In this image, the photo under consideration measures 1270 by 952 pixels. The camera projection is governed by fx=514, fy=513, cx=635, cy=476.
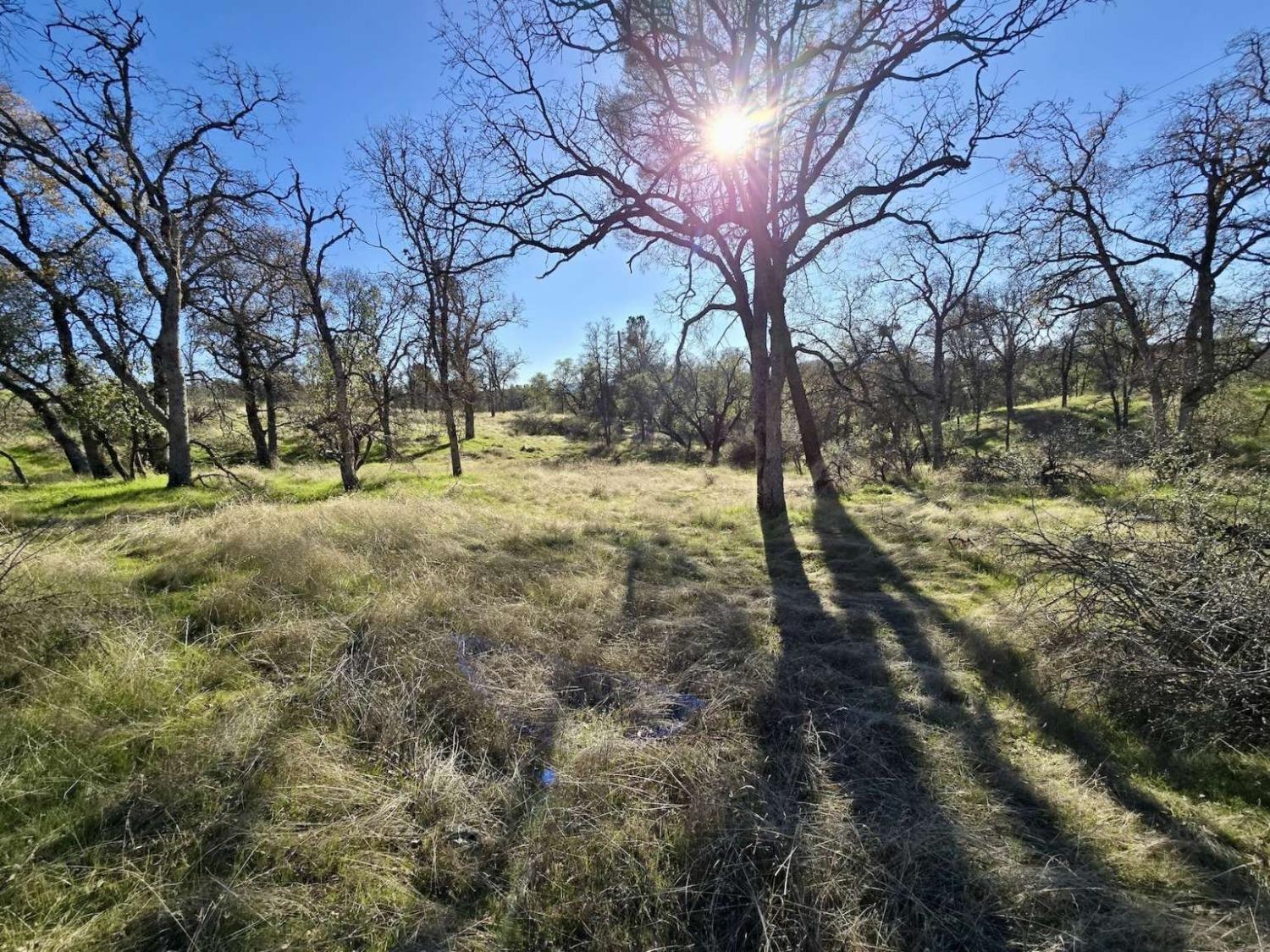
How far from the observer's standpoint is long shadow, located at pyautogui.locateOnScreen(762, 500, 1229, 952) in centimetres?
200

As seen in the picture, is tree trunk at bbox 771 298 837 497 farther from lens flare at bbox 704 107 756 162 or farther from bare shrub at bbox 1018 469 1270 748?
bare shrub at bbox 1018 469 1270 748

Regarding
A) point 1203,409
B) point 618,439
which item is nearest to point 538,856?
point 1203,409

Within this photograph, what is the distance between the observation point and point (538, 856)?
7.43 feet

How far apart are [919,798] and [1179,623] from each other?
2.13 metres

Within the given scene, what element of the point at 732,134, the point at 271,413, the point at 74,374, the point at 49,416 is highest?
the point at 732,134

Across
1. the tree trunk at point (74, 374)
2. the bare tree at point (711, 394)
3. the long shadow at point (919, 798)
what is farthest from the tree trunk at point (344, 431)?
the bare tree at point (711, 394)

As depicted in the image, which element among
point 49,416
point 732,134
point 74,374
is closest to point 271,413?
point 49,416

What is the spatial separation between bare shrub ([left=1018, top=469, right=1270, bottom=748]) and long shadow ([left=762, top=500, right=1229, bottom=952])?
890 mm

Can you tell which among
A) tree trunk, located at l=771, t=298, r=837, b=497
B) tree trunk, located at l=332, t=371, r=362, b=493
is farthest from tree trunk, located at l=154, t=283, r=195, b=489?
tree trunk, located at l=771, t=298, r=837, b=497

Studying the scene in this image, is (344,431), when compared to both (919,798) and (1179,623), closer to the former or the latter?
(919,798)

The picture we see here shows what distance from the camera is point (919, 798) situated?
2689 millimetres

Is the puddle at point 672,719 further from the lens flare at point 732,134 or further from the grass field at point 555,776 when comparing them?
the lens flare at point 732,134

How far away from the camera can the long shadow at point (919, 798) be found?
200cm

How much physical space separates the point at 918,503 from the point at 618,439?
32323 mm
